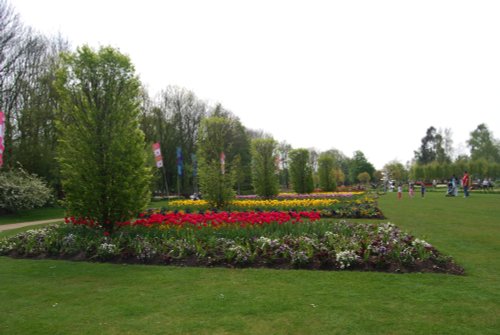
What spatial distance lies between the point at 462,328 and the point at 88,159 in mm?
8389

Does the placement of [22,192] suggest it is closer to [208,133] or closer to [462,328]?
[208,133]

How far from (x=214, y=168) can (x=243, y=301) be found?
10.3 metres

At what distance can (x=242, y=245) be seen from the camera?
7719mm

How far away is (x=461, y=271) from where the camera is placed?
6207 millimetres

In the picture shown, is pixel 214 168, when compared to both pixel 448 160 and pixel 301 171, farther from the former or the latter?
pixel 448 160

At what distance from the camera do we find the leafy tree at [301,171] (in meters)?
27.2

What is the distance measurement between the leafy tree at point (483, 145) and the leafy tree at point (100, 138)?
74.8m

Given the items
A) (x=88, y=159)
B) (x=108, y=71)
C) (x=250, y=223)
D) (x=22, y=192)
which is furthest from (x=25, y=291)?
(x=22, y=192)

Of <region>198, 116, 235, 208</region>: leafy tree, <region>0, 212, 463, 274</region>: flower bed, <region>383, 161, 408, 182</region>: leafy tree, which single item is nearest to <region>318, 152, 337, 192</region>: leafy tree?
<region>198, 116, 235, 208</region>: leafy tree

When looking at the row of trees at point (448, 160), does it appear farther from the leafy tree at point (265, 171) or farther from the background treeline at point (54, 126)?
the leafy tree at point (265, 171)

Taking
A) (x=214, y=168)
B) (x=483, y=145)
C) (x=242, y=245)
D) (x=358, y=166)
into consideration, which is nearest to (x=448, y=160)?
(x=483, y=145)

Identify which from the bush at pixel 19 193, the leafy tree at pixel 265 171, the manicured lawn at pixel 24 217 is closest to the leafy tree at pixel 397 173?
the leafy tree at pixel 265 171

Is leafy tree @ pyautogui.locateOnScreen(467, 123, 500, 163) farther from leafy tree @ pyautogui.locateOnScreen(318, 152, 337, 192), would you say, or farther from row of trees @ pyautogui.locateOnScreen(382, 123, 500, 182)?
leafy tree @ pyautogui.locateOnScreen(318, 152, 337, 192)

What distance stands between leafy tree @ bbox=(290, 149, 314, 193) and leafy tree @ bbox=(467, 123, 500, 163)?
184 ft
